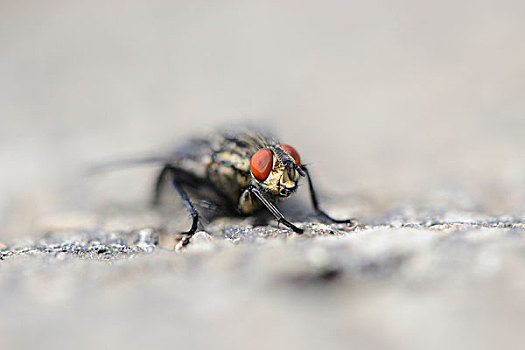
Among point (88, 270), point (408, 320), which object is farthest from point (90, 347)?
point (408, 320)

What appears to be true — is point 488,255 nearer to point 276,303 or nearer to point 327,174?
point 276,303

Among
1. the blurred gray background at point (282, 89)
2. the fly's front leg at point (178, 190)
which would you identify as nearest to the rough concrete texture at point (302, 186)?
the blurred gray background at point (282, 89)

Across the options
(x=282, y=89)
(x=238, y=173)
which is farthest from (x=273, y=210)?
(x=282, y=89)

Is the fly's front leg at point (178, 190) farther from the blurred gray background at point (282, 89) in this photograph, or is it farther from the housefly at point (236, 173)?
the blurred gray background at point (282, 89)

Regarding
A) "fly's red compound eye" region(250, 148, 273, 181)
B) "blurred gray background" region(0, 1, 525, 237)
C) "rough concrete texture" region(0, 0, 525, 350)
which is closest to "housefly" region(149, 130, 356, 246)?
"fly's red compound eye" region(250, 148, 273, 181)

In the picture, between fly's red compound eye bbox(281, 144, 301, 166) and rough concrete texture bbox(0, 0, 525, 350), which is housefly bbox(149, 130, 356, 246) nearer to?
fly's red compound eye bbox(281, 144, 301, 166)

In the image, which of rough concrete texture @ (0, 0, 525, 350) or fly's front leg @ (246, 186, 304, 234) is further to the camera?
fly's front leg @ (246, 186, 304, 234)
